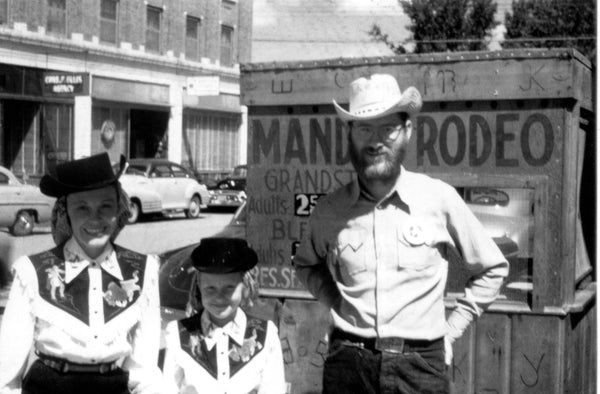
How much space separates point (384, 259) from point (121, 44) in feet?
80.1

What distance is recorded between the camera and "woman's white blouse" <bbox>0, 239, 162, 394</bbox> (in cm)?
278

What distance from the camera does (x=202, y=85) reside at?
1128 inches

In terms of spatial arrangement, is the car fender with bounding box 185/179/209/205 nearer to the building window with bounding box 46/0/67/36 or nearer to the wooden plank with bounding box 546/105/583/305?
the building window with bounding box 46/0/67/36

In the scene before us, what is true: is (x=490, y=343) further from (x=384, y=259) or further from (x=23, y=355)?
(x=23, y=355)

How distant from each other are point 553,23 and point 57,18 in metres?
12.5

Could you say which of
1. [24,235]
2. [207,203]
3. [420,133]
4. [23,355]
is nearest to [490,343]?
[420,133]

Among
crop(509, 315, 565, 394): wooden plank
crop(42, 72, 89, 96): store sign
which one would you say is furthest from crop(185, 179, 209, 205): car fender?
crop(509, 315, 565, 394): wooden plank

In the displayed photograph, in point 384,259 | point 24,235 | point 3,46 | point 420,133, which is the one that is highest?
point 3,46

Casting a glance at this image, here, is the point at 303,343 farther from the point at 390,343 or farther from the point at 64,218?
the point at 64,218

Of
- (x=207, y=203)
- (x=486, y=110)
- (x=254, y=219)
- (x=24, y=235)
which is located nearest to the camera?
(x=486, y=110)

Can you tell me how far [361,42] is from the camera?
24578mm

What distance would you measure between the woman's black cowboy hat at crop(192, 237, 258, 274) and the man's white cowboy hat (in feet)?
1.84

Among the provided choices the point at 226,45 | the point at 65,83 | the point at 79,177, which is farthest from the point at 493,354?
the point at 226,45

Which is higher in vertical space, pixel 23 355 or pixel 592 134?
pixel 592 134
